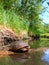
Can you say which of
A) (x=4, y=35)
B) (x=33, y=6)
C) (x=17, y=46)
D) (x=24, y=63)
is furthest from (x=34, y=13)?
(x=24, y=63)

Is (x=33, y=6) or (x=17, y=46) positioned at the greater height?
(x=33, y=6)

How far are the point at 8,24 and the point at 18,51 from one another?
16.5 feet

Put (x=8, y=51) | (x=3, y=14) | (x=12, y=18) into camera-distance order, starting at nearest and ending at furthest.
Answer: (x=8, y=51)
(x=3, y=14)
(x=12, y=18)

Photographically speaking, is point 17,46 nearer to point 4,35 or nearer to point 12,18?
point 4,35

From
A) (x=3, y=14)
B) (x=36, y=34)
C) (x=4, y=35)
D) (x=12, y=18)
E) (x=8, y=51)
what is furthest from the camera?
(x=36, y=34)

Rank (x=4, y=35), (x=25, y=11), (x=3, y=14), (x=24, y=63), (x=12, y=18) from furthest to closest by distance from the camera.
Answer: (x=25, y=11) → (x=12, y=18) → (x=3, y=14) → (x=4, y=35) → (x=24, y=63)

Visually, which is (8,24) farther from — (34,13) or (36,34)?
(34,13)

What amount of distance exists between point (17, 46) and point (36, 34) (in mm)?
18198

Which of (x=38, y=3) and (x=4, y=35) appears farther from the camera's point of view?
(x=38, y=3)

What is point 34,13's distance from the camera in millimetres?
31109

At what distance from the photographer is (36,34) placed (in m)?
28.0

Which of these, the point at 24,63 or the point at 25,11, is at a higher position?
the point at 25,11

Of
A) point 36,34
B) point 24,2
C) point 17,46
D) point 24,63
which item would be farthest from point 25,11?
point 24,63

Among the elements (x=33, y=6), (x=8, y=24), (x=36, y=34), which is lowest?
(x=36, y=34)
